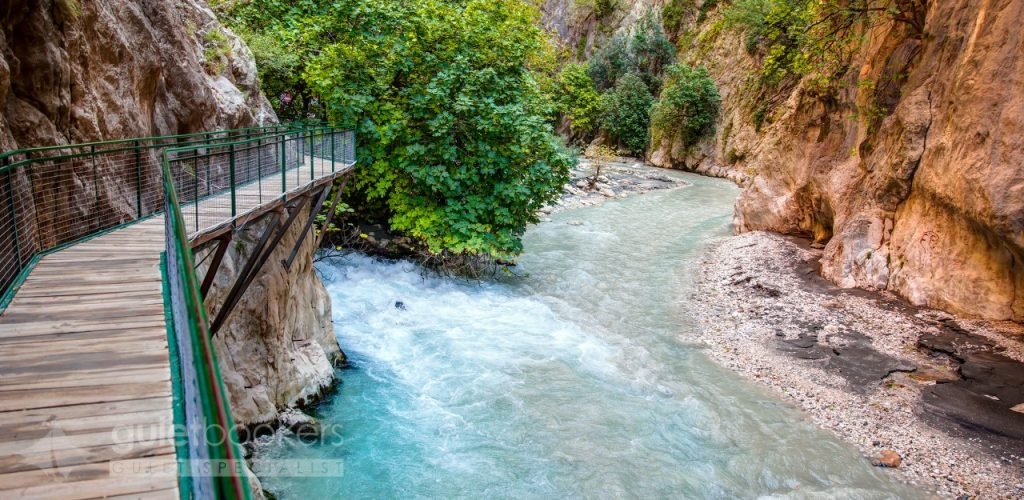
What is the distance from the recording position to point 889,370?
10.5 m

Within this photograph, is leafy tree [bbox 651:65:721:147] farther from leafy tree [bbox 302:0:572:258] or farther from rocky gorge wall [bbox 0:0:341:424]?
rocky gorge wall [bbox 0:0:341:424]

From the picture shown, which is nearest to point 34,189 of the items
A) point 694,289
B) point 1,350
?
point 1,350

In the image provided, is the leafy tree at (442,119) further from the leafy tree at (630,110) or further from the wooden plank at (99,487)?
the leafy tree at (630,110)

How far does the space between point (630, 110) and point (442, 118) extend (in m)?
37.6

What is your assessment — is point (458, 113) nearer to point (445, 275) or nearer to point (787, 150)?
Answer: point (445, 275)

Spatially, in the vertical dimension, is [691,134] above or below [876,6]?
below

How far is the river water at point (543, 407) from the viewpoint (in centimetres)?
816

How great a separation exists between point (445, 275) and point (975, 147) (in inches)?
461

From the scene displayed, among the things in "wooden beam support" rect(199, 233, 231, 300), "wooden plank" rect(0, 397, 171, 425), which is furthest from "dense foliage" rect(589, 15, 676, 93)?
"wooden plank" rect(0, 397, 171, 425)

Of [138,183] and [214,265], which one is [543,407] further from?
[138,183]

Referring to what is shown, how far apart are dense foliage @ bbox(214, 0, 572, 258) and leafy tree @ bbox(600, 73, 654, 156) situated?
116 ft

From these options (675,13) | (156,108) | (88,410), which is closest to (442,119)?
(156,108)

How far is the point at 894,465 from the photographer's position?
8250 millimetres

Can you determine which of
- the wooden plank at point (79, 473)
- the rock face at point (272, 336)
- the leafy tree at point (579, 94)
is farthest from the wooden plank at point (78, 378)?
the leafy tree at point (579, 94)
